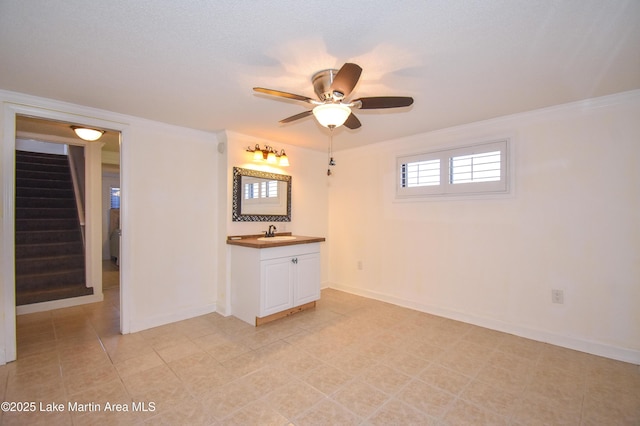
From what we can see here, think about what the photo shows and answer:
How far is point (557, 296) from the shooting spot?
104 inches

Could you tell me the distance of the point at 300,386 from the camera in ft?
6.59

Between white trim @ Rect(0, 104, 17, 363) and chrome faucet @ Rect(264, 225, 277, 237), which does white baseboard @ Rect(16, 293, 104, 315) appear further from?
chrome faucet @ Rect(264, 225, 277, 237)

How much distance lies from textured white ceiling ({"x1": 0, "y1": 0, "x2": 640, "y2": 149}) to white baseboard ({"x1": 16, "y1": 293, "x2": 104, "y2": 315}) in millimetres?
2657

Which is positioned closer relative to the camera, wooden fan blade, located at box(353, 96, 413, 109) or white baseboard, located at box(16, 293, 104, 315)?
wooden fan blade, located at box(353, 96, 413, 109)


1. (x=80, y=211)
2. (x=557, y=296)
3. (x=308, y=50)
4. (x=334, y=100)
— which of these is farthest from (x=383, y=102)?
(x=80, y=211)

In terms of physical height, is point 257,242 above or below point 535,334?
above

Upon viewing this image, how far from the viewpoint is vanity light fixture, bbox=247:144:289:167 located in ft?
11.5

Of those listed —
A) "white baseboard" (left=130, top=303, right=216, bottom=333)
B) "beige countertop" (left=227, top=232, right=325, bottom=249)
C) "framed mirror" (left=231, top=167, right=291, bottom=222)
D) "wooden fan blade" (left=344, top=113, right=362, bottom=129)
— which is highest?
"wooden fan blade" (left=344, top=113, right=362, bottom=129)

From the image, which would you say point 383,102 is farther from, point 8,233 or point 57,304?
point 57,304

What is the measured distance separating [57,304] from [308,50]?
4.40m

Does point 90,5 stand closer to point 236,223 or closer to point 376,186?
point 236,223

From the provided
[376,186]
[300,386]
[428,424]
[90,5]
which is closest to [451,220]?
[376,186]

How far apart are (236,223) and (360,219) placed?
181 cm

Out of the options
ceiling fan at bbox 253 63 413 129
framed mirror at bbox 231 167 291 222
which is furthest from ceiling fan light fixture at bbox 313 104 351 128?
framed mirror at bbox 231 167 291 222
